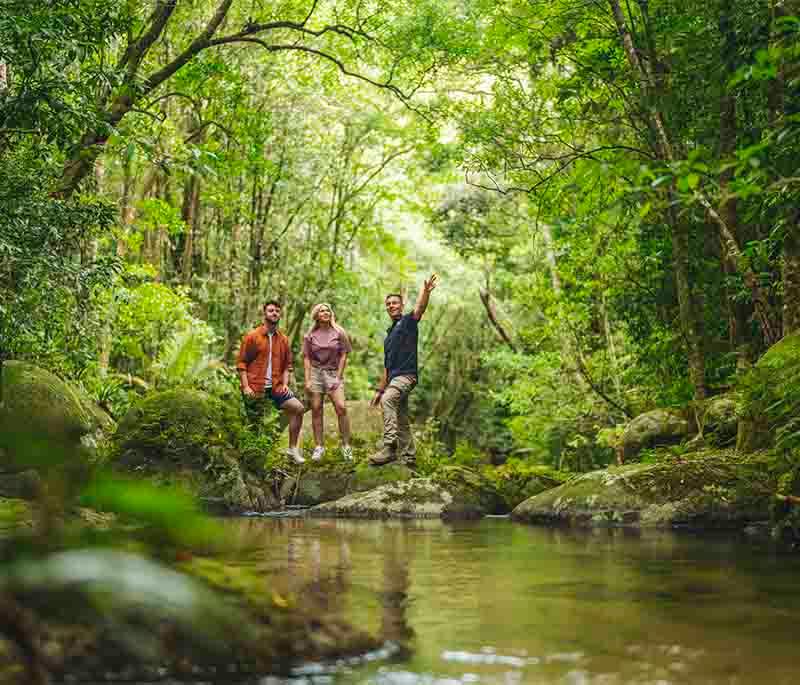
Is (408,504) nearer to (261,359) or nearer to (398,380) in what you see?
(398,380)

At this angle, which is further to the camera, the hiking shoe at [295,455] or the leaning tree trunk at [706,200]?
the hiking shoe at [295,455]

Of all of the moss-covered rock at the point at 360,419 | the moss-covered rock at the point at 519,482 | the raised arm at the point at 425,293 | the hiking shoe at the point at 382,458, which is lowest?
the moss-covered rock at the point at 519,482

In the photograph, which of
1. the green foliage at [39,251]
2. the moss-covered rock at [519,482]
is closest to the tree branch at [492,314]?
the moss-covered rock at [519,482]

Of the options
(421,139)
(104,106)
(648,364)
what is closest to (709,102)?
(648,364)

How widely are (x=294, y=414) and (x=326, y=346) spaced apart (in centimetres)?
104

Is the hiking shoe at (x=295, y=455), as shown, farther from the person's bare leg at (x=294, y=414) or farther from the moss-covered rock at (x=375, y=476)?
the moss-covered rock at (x=375, y=476)

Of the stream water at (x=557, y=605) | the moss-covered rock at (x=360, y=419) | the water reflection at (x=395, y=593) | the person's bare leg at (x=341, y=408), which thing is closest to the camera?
the stream water at (x=557, y=605)

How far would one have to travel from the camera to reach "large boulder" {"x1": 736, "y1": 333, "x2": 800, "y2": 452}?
7801mm

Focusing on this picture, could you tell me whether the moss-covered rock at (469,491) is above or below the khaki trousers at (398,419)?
below

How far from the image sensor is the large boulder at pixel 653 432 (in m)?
12.8

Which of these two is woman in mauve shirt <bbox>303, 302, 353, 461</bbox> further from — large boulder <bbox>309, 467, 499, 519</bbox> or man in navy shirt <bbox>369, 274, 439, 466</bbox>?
large boulder <bbox>309, 467, 499, 519</bbox>

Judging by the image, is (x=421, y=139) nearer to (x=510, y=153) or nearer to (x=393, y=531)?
(x=510, y=153)

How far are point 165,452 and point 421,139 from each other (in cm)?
1383

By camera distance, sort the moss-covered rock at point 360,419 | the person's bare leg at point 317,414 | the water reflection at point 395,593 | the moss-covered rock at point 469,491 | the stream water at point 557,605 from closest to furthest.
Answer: the stream water at point 557,605 → the water reflection at point 395,593 → the moss-covered rock at point 469,491 → the person's bare leg at point 317,414 → the moss-covered rock at point 360,419
